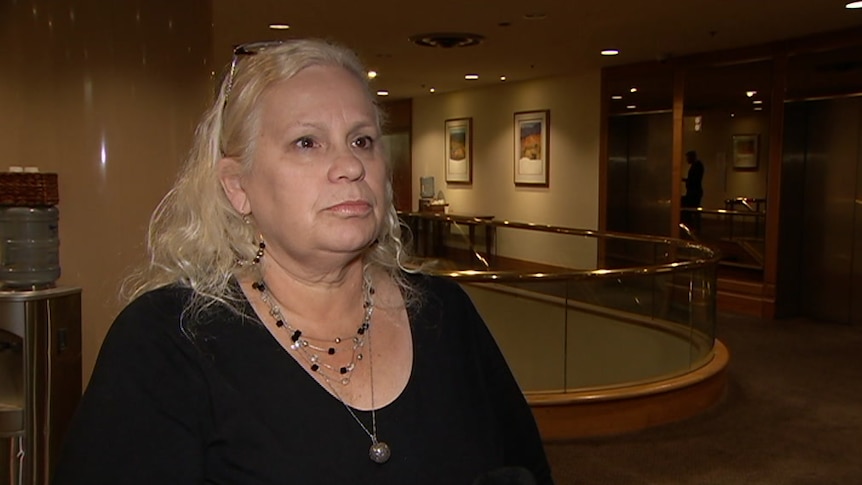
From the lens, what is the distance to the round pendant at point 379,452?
1389 mm

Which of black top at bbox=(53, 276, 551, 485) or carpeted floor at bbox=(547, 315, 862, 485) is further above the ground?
black top at bbox=(53, 276, 551, 485)

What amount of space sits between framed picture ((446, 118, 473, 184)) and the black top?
14873 millimetres

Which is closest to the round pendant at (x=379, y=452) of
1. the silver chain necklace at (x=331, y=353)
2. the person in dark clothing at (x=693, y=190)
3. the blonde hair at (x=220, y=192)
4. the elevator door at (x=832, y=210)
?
the silver chain necklace at (x=331, y=353)

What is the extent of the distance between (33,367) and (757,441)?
432 cm

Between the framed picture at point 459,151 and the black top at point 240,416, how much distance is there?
14873mm

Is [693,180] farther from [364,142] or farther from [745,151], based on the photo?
[364,142]

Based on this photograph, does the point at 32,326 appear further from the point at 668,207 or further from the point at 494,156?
the point at 494,156

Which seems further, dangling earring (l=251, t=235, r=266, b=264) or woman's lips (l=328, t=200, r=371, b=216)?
dangling earring (l=251, t=235, r=266, b=264)

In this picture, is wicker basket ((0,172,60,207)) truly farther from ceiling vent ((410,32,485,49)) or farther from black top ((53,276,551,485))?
ceiling vent ((410,32,485,49))

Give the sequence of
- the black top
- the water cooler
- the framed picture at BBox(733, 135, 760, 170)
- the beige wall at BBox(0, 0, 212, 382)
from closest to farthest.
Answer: the black top → the water cooler → the beige wall at BBox(0, 0, 212, 382) → the framed picture at BBox(733, 135, 760, 170)

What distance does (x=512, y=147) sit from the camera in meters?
14.8

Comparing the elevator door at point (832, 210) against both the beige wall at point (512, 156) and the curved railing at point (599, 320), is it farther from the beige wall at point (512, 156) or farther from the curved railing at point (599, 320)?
the curved railing at point (599, 320)

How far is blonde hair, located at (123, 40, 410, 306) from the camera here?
1497mm

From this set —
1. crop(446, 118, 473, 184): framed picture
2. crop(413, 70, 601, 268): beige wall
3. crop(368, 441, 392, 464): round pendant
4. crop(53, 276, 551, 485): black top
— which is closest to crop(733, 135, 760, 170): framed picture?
crop(413, 70, 601, 268): beige wall
